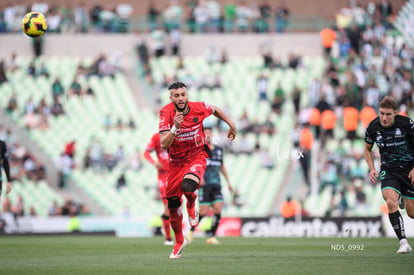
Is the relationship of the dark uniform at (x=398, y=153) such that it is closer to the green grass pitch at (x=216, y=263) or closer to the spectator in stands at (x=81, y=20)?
the green grass pitch at (x=216, y=263)

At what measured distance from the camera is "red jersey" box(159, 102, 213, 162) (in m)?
13.7

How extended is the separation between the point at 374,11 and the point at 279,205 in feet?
47.2

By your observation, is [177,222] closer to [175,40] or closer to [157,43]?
[157,43]

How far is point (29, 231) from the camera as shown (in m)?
28.7

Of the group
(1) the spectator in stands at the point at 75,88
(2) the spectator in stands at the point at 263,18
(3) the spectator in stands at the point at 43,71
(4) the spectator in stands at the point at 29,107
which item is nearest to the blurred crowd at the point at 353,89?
(2) the spectator in stands at the point at 263,18

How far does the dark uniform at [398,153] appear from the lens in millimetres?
14180

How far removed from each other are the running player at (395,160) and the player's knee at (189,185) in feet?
10.6

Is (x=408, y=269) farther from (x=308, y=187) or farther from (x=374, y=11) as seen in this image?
(x=374, y=11)

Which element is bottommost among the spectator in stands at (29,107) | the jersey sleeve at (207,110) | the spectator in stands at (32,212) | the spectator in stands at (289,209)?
the spectator in stands at (32,212)

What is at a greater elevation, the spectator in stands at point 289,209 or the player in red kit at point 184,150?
the player in red kit at point 184,150

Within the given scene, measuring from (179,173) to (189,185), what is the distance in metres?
0.50

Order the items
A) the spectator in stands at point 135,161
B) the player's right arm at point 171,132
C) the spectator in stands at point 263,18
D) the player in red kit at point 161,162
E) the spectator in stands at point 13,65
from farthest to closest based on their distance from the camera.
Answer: the spectator in stands at point 263,18, the spectator in stands at point 13,65, the spectator in stands at point 135,161, the player in red kit at point 161,162, the player's right arm at point 171,132

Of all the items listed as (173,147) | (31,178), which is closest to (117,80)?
(31,178)

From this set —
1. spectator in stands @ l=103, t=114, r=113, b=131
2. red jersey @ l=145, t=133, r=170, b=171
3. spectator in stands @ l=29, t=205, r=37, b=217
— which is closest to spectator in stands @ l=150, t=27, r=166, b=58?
spectator in stands @ l=103, t=114, r=113, b=131
